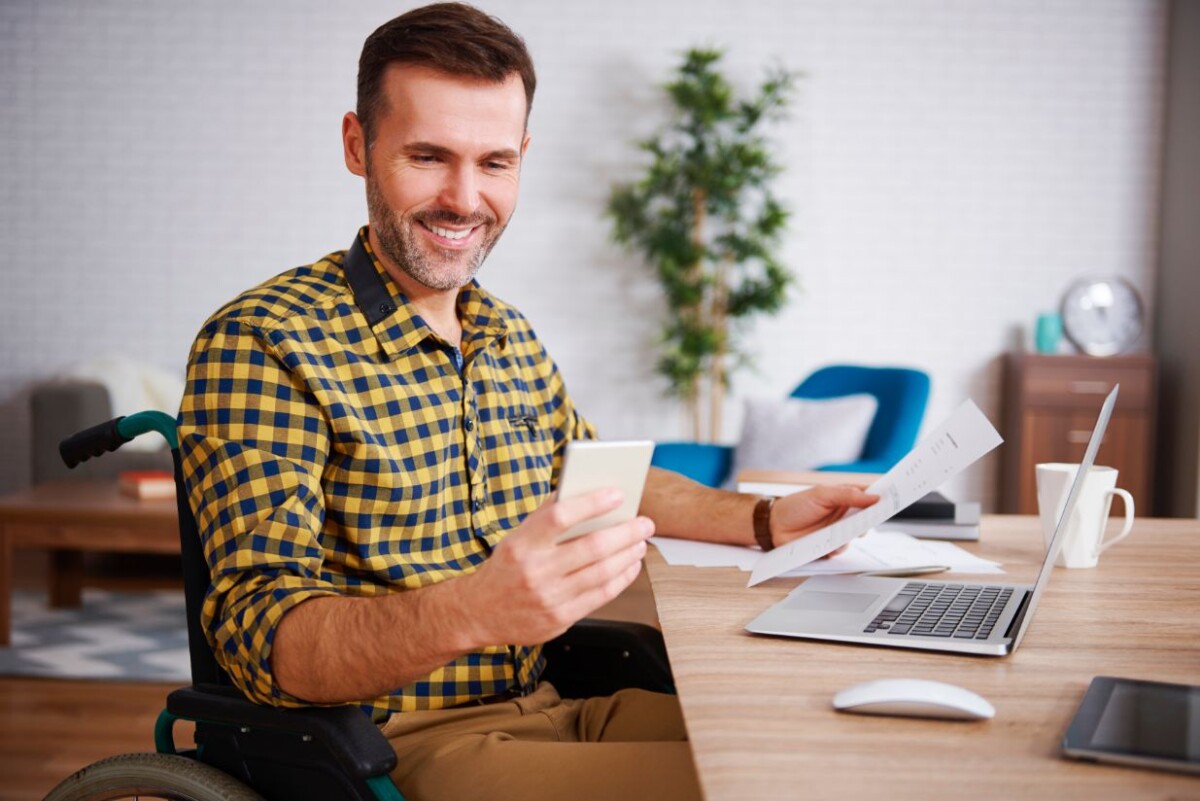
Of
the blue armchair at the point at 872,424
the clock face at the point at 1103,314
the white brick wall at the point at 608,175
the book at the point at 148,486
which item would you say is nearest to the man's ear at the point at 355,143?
the blue armchair at the point at 872,424

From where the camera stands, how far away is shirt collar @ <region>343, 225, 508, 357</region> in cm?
137

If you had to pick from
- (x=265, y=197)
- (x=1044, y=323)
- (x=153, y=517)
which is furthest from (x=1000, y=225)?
(x=153, y=517)

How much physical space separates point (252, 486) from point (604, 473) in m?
0.45

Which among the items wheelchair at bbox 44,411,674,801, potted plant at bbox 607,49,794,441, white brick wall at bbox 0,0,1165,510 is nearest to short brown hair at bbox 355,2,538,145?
wheelchair at bbox 44,411,674,801

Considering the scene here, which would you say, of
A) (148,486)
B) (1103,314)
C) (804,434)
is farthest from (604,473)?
(1103,314)

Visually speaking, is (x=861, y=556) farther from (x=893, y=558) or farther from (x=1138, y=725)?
(x=1138, y=725)

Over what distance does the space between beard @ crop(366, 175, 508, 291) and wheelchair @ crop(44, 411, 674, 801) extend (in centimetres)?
36

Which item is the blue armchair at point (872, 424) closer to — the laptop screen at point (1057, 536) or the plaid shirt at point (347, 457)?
the plaid shirt at point (347, 457)

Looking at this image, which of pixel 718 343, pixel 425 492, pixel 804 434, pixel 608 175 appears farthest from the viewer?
pixel 608 175

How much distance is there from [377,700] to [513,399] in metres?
0.49

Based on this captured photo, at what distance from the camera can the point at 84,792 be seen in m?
1.10

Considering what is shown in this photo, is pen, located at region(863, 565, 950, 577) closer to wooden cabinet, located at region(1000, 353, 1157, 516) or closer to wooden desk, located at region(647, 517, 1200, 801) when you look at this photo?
wooden desk, located at region(647, 517, 1200, 801)

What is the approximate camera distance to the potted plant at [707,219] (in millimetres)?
5027

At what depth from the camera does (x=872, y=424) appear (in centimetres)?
406
